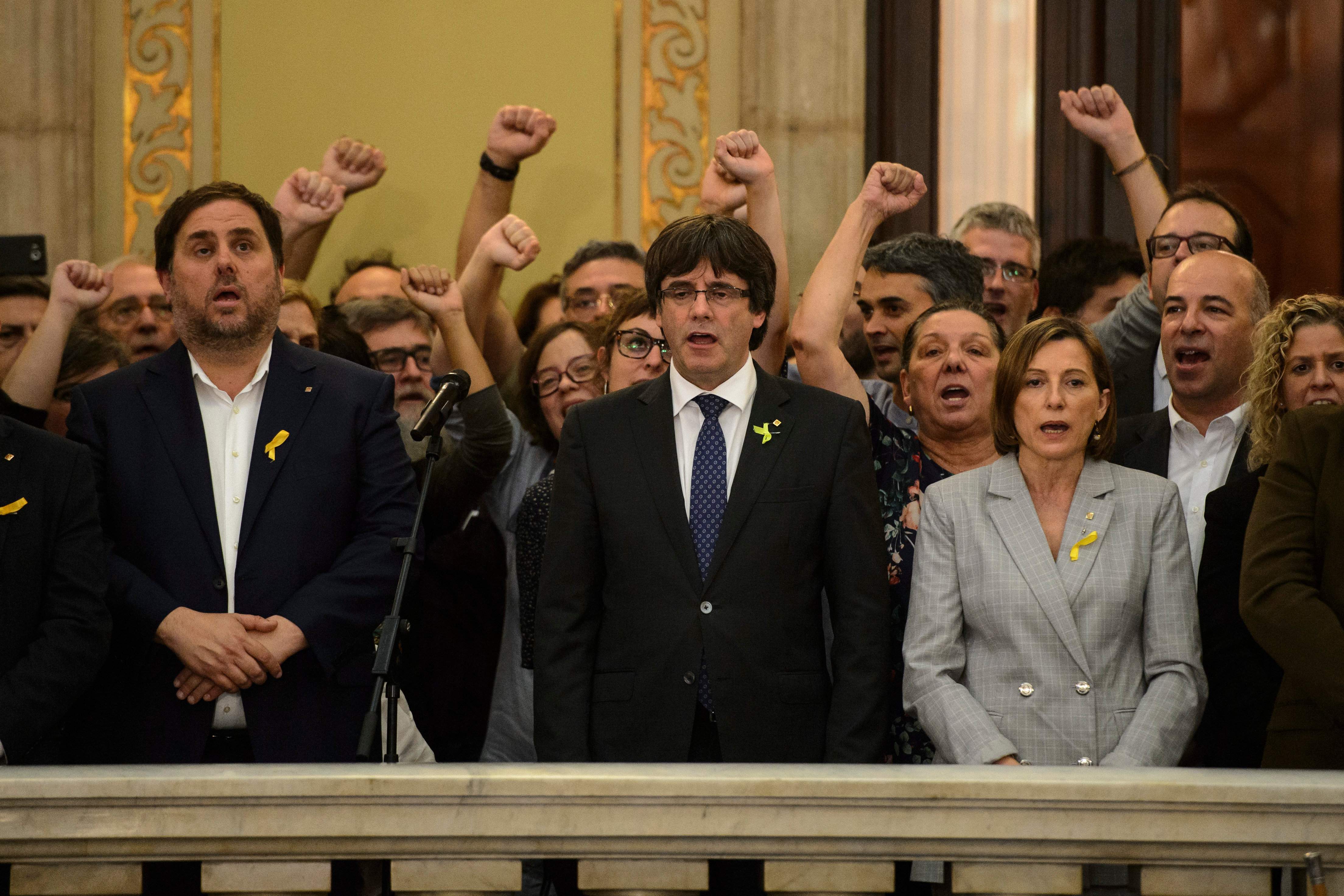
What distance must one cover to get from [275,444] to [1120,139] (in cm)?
255

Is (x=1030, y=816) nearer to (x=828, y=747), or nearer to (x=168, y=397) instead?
(x=828, y=747)

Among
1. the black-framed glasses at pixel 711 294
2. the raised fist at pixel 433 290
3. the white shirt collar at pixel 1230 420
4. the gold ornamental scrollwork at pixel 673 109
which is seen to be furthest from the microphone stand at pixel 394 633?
the gold ornamental scrollwork at pixel 673 109

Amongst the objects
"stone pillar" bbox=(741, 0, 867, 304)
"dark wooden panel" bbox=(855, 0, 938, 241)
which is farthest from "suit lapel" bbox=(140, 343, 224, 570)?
"dark wooden panel" bbox=(855, 0, 938, 241)

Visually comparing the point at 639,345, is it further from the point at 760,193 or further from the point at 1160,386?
the point at 1160,386

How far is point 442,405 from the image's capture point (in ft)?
9.41

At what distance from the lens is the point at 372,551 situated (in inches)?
116

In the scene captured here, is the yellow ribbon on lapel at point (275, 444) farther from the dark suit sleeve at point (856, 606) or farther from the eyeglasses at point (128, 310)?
the eyeglasses at point (128, 310)

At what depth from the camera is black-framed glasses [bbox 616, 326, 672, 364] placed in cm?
340

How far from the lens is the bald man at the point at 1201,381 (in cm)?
335

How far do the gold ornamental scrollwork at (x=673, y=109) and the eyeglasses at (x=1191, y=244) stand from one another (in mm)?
1969

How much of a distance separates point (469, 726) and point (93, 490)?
1.28 m

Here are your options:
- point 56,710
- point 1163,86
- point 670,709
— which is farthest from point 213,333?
point 1163,86

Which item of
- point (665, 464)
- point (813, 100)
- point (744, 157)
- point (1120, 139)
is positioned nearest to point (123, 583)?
point (665, 464)

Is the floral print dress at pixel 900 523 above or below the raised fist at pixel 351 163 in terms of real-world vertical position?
below
